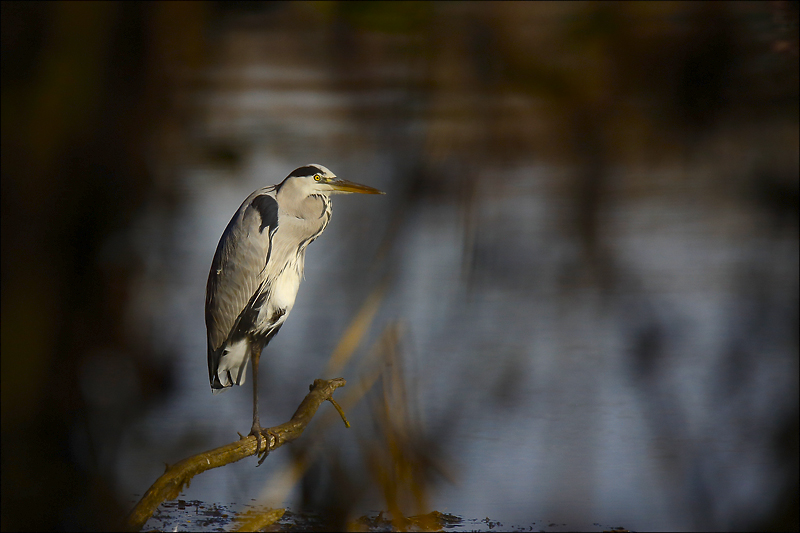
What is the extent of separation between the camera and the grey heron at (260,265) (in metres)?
0.91

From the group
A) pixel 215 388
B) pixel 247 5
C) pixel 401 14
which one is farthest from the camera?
pixel 215 388

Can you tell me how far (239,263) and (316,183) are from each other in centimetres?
21

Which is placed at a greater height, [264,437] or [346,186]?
[346,186]

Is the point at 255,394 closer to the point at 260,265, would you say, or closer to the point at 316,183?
the point at 260,265

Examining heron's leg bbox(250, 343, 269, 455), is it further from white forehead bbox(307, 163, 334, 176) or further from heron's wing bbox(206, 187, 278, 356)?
white forehead bbox(307, 163, 334, 176)

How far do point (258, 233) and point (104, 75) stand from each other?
1.12 ft

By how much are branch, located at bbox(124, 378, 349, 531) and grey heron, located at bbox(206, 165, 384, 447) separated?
0.11m

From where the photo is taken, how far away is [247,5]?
2.60ft

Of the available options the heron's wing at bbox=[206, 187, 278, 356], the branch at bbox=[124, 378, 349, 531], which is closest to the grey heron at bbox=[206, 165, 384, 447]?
the heron's wing at bbox=[206, 187, 278, 356]

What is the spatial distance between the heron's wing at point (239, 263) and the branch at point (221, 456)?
0.23 m

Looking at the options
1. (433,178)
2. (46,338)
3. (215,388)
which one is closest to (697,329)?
(433,178)

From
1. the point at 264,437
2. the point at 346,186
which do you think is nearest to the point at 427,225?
the point at 346,186

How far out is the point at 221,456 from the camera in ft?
2.36

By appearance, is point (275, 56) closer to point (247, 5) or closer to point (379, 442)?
point (247, 5)
